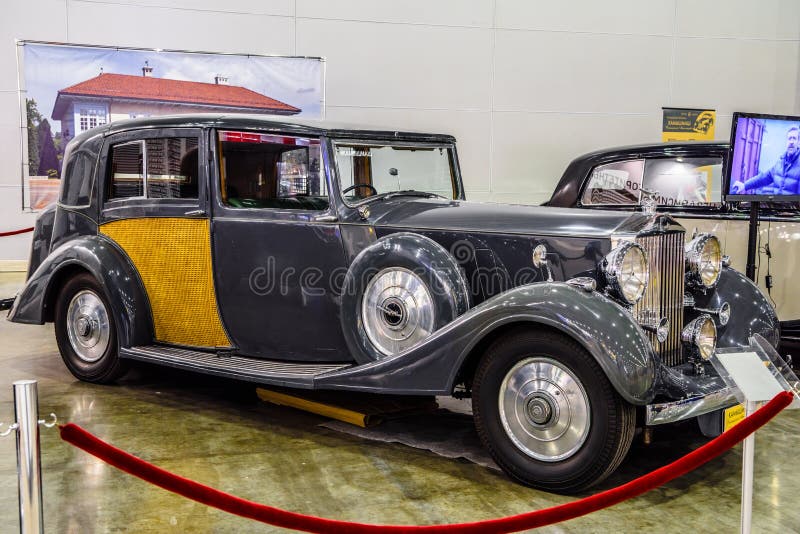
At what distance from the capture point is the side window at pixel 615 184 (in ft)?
20.3

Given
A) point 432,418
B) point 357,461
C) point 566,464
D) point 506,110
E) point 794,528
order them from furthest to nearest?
point 506,110, point 432,418, point 357,461, point 566,464, point 794,528

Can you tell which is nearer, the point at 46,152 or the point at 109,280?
the point at 109,280

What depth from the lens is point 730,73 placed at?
37.1ft

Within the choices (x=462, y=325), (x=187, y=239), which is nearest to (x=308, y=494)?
(x=462, y=325)

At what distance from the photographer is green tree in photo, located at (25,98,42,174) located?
9.83 metres

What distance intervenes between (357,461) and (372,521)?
27.4 inches

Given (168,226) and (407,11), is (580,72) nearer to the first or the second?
(407,11)

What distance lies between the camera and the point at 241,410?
462 centimetres

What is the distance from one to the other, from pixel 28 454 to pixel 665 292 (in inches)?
111

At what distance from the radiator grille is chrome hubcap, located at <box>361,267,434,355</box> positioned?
0.98 metres

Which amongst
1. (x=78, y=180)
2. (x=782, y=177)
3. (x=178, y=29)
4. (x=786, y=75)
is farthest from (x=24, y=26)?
(x=786, y=75)

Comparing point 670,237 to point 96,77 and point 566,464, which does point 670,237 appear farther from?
point 96,77

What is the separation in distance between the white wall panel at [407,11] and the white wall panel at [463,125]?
1.19 m

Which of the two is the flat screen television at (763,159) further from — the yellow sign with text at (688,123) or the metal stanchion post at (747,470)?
the yellow sign with text at (688,123)
